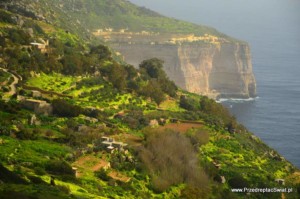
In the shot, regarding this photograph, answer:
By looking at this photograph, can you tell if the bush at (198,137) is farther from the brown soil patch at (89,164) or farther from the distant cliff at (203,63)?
the distant cliff at (203,63)

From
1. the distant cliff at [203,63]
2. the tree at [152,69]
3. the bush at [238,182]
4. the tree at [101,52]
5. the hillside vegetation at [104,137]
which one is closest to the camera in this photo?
the hillside vegetation at [104,137]

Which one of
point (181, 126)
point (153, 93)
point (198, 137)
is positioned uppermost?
point (153, 93)

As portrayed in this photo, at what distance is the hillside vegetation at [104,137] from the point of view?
90.0 feet

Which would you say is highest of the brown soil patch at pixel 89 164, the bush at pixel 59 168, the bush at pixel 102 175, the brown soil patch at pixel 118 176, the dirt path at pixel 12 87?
the dirt path at pixel 12 87

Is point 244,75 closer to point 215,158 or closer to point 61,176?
point 215,158

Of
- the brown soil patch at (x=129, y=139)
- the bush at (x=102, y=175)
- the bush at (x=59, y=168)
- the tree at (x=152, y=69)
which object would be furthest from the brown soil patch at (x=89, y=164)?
the tree at (x=152, y=69)

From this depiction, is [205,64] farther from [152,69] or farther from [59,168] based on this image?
[59,168]

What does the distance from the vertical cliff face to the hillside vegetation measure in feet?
206

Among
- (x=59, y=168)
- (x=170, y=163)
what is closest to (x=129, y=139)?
(x=170, y=163)

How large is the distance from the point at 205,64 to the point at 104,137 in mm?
101481

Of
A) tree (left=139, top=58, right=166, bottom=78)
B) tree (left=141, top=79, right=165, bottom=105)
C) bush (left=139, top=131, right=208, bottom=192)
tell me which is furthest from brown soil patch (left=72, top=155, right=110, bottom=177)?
tree (left=139, top=58, right=166, bottom=78)

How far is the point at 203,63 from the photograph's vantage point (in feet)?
438

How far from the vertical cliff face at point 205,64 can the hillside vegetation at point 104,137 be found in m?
62.8

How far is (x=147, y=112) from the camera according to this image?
4888 centimetres
